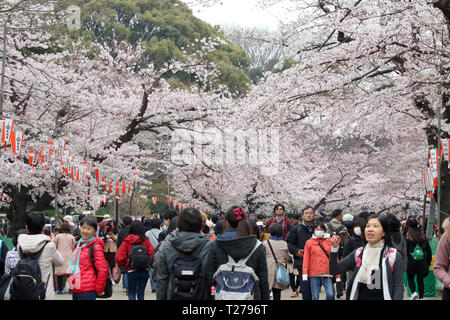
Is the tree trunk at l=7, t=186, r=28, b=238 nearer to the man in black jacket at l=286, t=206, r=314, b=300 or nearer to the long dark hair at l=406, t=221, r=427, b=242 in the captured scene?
the man in black jacket at l=286, t=206, r=314, b=300

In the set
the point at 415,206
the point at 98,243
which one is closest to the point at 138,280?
the point at 98,243

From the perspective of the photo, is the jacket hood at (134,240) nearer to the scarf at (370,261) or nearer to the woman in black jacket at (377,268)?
the woman in black jacket at (377,268)

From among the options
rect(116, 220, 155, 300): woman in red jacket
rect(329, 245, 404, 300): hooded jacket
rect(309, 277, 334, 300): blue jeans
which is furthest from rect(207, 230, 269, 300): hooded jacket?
rect(116, 220, 155, 300): woman in red jacket

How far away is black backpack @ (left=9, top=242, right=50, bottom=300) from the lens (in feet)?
16.5

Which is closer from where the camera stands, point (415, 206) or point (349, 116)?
point (349, 116)

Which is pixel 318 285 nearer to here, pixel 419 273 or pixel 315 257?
pixel 315 257

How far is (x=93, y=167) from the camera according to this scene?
18.4 m

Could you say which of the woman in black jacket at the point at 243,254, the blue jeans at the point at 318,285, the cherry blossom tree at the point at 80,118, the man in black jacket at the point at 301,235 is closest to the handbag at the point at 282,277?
the blue jeans at the point at 318,285

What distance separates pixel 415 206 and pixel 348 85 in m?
24.9

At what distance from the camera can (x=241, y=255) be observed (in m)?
4.66

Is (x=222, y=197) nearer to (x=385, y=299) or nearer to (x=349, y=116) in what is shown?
(x=349, y=116)

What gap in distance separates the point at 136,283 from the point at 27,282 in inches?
129

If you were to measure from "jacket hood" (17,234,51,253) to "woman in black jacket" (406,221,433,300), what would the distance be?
6999 mm

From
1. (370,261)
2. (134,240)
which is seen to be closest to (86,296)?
(134,240)
